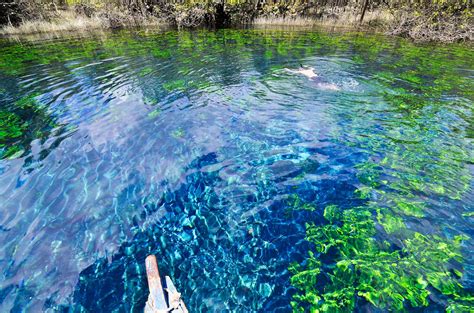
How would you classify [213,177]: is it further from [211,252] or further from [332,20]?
[332,20]

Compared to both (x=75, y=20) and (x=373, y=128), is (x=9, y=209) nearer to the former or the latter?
(x=373, y=128)

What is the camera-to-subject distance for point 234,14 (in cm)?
2253

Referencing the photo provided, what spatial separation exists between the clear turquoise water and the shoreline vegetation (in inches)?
397

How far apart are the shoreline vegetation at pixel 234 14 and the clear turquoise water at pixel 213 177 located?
10.1 m

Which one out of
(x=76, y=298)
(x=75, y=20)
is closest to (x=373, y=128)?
(x=76, y=298)

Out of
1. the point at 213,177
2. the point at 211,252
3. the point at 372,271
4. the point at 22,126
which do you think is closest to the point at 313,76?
the point at 213,177

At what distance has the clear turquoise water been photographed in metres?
3.09

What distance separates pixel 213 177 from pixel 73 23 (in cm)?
2357

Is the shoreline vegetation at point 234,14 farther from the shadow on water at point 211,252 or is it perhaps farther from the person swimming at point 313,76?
the shadow on water at point 211,252

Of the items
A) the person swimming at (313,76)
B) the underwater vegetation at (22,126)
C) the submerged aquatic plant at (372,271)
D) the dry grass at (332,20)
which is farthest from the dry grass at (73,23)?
the submerged aquatic plant at (372,271)

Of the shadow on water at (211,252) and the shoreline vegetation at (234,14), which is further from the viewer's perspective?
the shoreline vegetation at (234,14)

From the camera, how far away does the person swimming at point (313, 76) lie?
28.3 ft

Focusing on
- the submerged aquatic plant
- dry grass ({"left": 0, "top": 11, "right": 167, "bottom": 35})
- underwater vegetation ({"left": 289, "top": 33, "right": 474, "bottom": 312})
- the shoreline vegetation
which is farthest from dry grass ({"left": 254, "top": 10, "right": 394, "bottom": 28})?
the submerged aquatic plant

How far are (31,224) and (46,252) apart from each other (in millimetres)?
730
